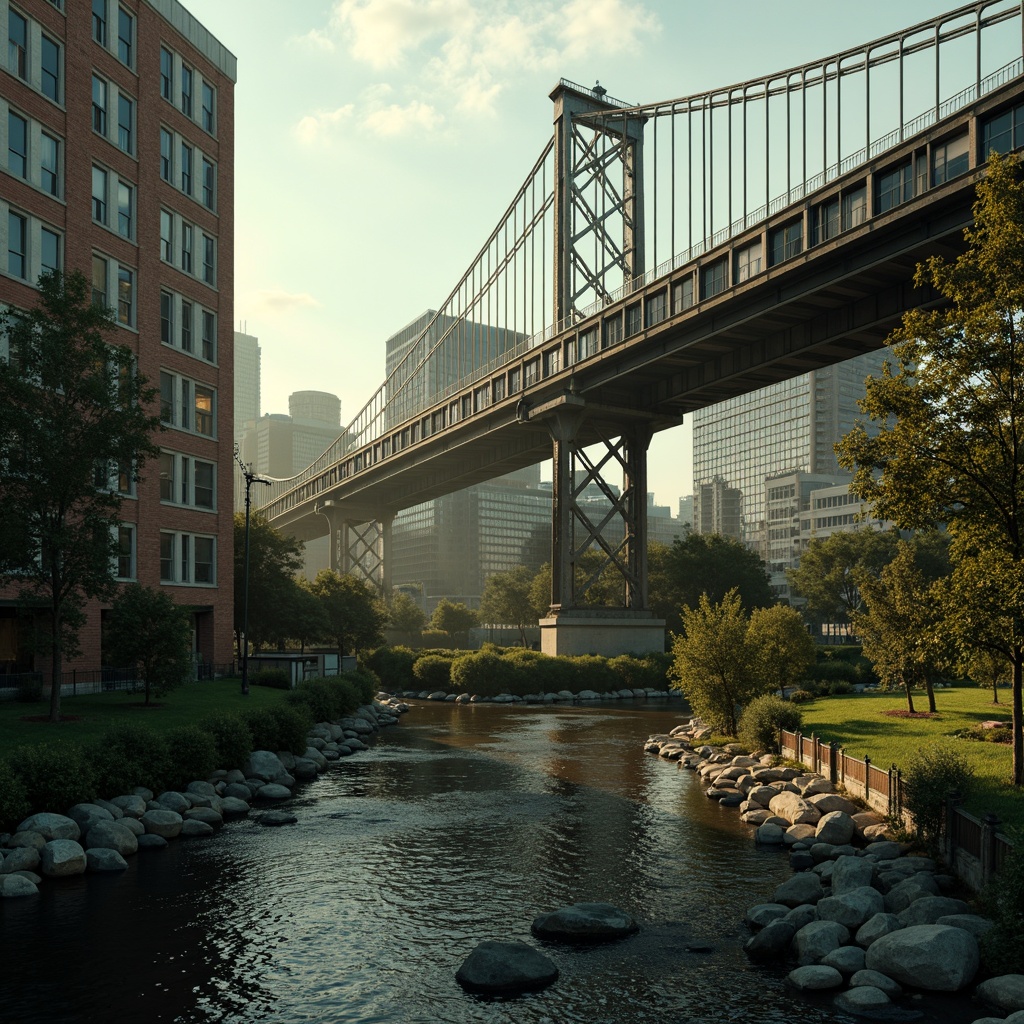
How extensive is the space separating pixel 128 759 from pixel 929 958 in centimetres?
1816

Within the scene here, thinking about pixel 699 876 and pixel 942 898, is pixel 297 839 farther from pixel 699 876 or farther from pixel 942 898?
pixel 942 898

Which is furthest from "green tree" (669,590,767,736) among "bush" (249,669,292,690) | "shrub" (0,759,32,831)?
"shrub" (0,759,32,831)

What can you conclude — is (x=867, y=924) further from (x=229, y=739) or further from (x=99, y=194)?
(x=99, y=194)

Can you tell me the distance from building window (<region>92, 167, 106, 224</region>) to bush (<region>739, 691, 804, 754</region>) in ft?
109

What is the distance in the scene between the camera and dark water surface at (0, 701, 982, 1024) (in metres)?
12.8

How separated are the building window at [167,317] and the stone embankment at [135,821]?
24086 mm

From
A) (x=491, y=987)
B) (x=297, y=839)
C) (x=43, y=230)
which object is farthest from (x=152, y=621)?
(x=491, y=987)

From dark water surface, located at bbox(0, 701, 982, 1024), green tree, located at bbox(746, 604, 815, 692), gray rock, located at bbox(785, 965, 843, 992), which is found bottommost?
dark water surface, located at bbox(0, 701, 982, 1024)

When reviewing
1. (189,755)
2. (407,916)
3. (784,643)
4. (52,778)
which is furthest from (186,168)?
(407,916)

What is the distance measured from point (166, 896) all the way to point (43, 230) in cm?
3062

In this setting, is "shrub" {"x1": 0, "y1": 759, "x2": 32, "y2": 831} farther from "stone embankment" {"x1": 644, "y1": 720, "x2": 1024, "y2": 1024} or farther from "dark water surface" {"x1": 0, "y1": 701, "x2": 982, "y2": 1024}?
"stone embankment" {"x1": 644, "y1": 720, "x2": 1024, "y2": 1024}

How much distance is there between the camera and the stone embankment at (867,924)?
12.9 meters

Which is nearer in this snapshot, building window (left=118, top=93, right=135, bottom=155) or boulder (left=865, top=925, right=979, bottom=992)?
boulder (left=865, top=925, right=979, bottom=992)

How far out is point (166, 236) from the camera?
47.8m
